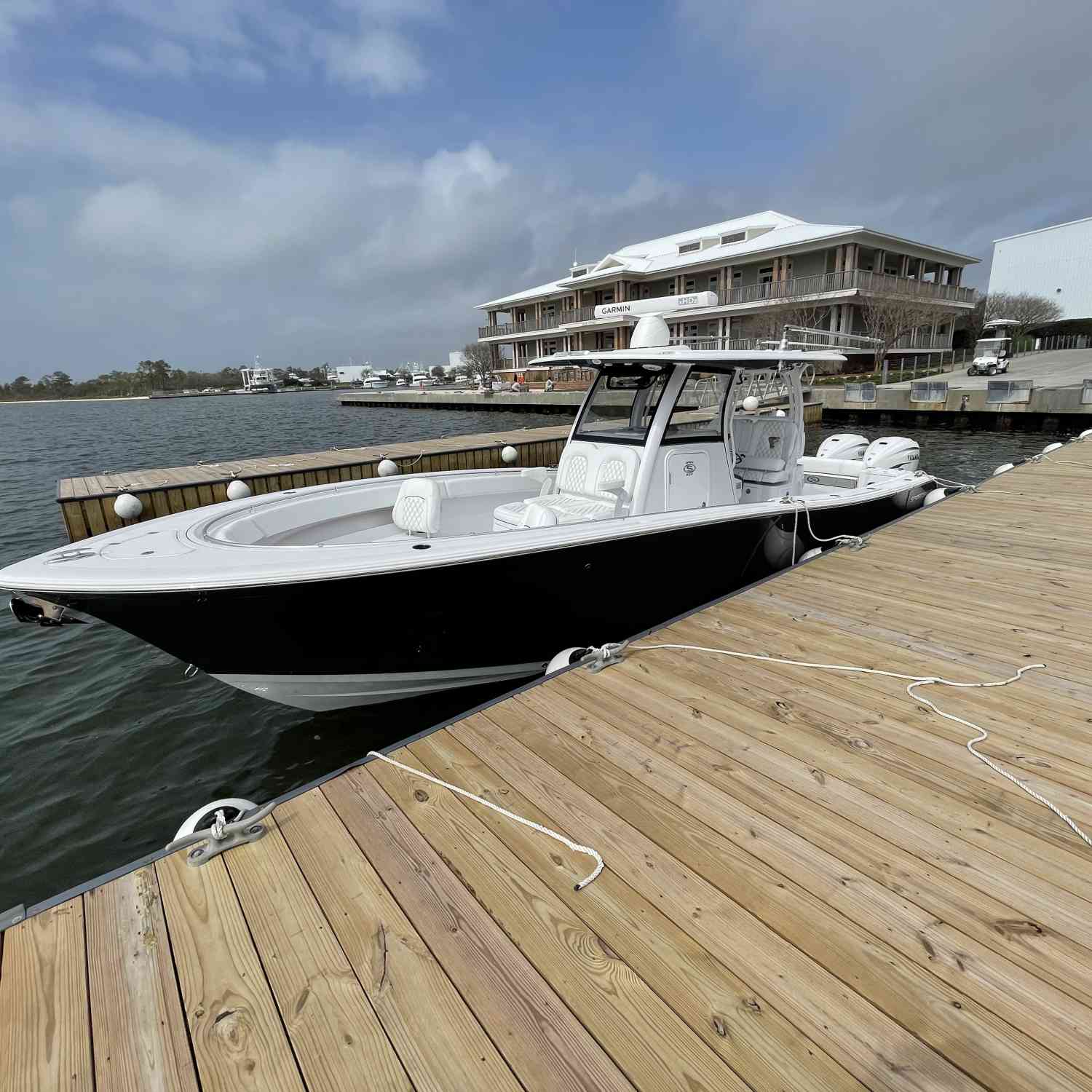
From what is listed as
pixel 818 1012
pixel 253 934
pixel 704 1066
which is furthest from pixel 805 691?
pixel 253 934

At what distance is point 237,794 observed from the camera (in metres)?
4.30

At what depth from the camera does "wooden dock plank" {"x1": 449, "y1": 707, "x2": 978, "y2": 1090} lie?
143 cm

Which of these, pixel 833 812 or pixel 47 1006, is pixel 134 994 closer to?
pixel 47 1006

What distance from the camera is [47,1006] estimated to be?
1.63 metres

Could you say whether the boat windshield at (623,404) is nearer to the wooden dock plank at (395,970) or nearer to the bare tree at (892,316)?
the wooden dock plank at (395,970)

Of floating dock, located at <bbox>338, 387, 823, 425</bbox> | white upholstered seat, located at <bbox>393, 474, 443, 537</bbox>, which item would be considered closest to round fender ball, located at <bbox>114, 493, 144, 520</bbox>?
white upholstered seat, located at <bbox>393, 474, 443, 537</bbox>

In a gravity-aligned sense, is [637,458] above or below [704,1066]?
above

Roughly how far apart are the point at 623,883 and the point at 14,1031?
1.69 m

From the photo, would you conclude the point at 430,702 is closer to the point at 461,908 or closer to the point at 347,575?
the point at 347,575

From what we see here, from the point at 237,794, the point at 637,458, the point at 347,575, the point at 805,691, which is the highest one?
the point at 637,458

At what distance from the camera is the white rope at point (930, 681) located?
2277 millimetres

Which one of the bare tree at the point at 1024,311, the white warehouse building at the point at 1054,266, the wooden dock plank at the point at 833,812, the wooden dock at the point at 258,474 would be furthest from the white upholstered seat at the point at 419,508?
the white warehouse building at the point at 1054,266

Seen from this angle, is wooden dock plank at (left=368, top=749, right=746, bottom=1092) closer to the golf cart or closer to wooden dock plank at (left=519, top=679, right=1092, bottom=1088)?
wooden dock plank at (left=519, top=679, right=1092, bottom=1088)

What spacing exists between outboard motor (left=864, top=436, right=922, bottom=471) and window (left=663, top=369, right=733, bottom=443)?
373cm
